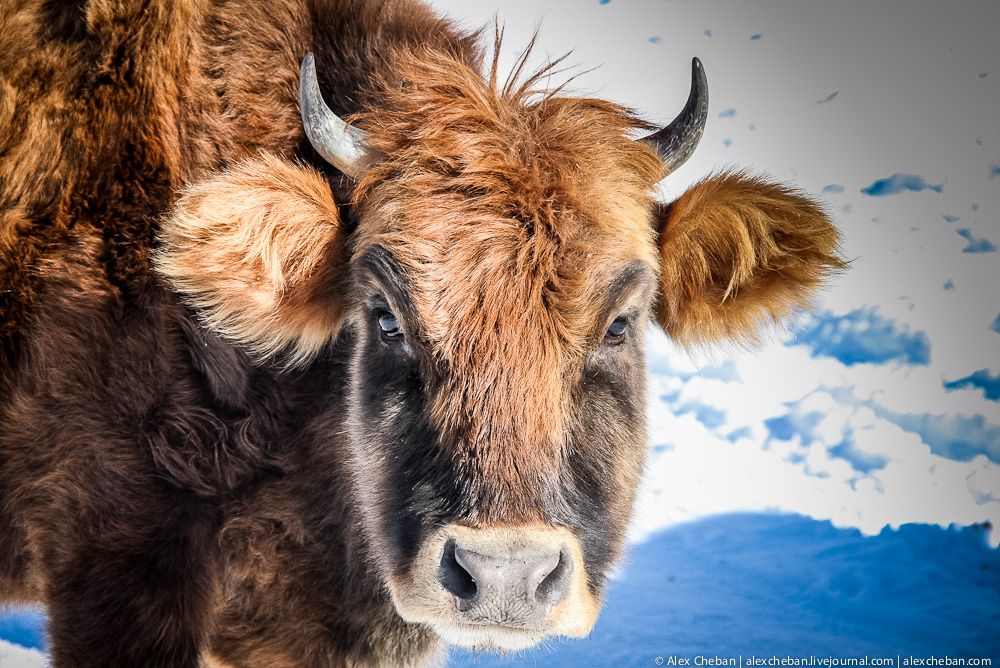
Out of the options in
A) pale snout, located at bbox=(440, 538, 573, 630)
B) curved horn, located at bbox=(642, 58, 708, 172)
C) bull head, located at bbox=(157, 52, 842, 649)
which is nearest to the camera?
pale snout, located at bbox=(440, 538, 573, 630)

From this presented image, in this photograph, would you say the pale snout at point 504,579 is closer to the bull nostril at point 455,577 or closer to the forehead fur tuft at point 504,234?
the bull nostril at point 455,577

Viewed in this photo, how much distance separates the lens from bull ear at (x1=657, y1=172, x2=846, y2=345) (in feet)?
8.86

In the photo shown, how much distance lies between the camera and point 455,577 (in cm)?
Result: 206

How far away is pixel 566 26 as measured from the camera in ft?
19.7

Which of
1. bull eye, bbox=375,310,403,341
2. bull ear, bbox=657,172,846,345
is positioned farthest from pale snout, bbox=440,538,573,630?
bull ear, bbox=657,172,846,345

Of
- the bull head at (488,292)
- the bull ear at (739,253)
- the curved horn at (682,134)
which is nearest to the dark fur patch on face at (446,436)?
the bull head at (488,292)

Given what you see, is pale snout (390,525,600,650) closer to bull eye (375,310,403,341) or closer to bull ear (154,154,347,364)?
bull eye (375,310,403,341)

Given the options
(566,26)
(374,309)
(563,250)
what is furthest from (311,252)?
(566,26)

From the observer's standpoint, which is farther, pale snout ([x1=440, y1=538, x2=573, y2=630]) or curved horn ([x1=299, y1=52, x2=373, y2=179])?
curved horn ([x1=299, y1=52, x2=373, y2=179])

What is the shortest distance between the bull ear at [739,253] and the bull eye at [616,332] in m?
0.37

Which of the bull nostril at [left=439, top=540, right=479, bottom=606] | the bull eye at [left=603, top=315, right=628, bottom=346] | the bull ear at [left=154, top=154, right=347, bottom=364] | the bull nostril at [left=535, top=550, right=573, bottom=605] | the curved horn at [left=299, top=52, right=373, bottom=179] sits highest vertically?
the curved horn at [left=299, top=52, right=373, bottom=179]

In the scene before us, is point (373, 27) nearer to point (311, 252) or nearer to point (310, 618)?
point (311, 252)

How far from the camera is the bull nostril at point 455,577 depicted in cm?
204

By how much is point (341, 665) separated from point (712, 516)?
11.2 feet
